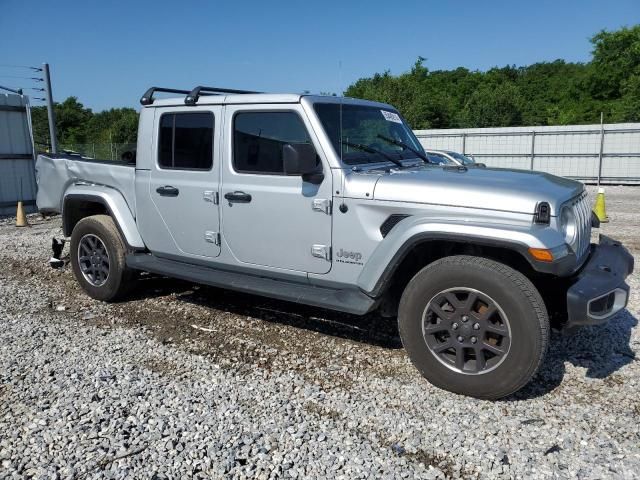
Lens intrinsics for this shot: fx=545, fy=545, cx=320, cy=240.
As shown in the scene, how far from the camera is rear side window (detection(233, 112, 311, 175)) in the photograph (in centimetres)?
424

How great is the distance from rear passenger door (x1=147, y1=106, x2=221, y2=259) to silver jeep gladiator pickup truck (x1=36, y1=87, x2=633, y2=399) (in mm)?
14

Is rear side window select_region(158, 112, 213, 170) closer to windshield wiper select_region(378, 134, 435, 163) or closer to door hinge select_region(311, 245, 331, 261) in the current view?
door hinge select_region(311, 245, 331, 261)

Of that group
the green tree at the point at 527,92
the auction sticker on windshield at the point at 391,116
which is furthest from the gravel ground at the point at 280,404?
the green tree at the point at 527,92

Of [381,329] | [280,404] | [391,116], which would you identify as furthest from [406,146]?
[280,404]

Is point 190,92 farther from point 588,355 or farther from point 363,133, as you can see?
point 588,355

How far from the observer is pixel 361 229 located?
3889 millimetres

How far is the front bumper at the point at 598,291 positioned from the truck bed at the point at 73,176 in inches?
157

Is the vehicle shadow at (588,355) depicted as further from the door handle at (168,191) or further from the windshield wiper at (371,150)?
the door handle at (168,191)

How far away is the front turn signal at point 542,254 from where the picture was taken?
10.5 feet

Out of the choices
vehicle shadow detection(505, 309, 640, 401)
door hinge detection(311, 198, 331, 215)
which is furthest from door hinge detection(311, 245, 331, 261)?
vehicle shadow detection(505, 309, 640, 401)

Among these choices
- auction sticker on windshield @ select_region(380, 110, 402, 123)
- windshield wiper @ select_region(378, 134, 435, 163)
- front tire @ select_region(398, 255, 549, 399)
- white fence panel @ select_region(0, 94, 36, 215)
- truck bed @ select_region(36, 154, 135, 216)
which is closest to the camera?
front tire @ select_region(398, 255, 549, 399)

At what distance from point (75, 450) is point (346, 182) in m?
2.39

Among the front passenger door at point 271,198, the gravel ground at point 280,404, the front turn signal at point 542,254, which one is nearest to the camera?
the gravel ground at point 280,404

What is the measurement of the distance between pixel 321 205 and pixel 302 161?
363mm
